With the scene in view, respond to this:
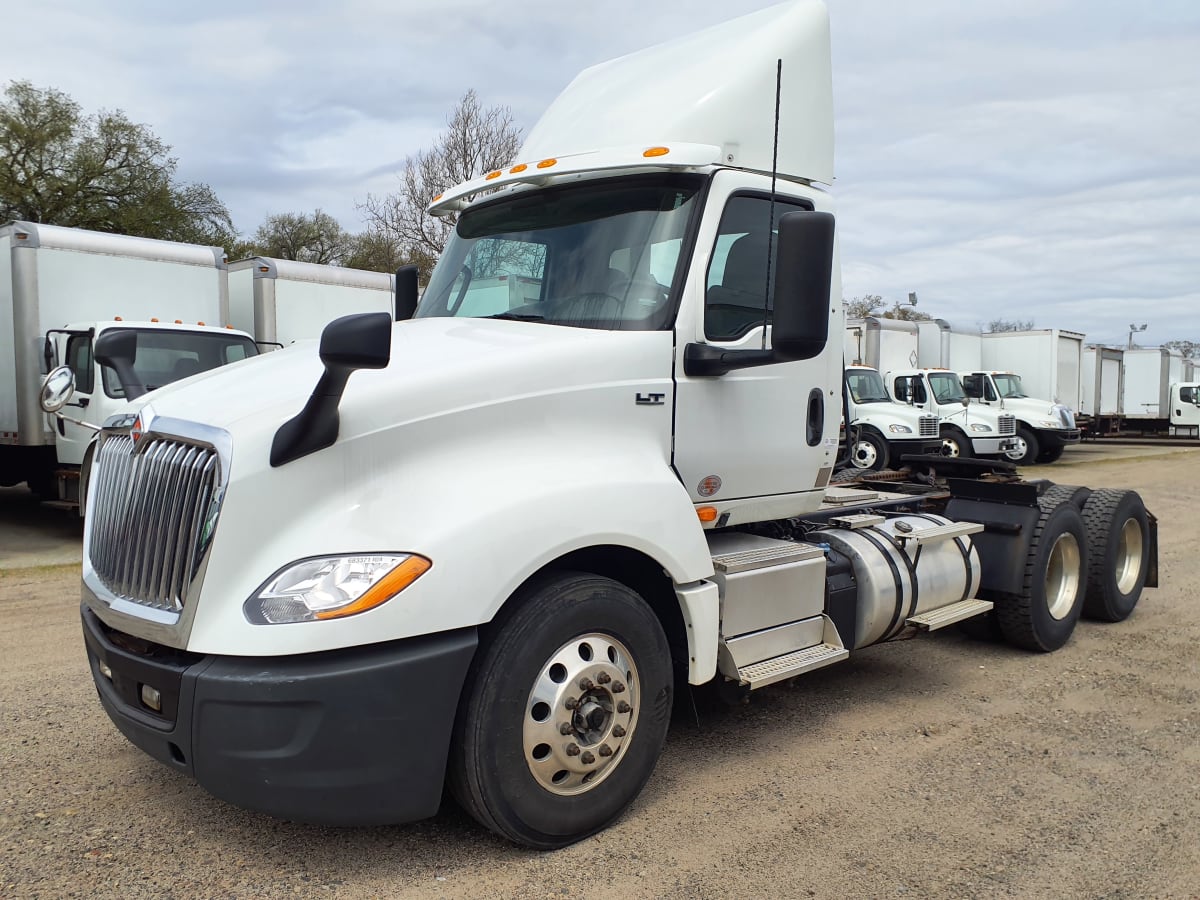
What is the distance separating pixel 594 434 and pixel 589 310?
23.7 inches

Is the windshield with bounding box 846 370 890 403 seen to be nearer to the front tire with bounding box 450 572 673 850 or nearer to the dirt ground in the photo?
the dirt ground

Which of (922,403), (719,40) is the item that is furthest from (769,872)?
(922,403)

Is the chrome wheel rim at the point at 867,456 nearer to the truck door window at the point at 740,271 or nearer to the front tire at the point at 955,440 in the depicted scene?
the front tire at the point at 955,440

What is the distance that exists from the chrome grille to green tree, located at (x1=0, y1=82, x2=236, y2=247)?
29576 mm

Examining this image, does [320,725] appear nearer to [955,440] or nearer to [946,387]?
[955,440]

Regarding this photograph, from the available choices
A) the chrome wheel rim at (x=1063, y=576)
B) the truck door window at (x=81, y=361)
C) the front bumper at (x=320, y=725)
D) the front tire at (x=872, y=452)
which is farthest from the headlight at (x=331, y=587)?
the front tire at (x=872, y=452)

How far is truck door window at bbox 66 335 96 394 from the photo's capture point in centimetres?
1010

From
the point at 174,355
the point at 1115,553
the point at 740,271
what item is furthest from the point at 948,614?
the point at 174,355

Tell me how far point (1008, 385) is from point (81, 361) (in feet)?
65.8

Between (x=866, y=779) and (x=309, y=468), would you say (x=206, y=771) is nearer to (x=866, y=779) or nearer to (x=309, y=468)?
(x=309, y=468)

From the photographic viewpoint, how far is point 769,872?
3.25 m

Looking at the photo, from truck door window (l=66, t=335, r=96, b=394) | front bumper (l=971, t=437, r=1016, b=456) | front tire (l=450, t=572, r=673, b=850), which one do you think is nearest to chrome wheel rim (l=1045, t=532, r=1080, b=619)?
front tire (l=450, t=572, r=673, b=850)

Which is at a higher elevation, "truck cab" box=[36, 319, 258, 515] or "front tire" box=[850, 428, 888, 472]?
"truck cab" box=[36, 319, 258, 515]

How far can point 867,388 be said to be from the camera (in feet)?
65.3
